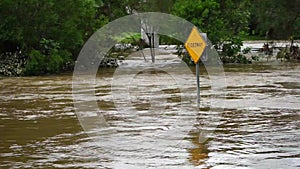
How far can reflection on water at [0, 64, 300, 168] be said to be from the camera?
31.7 feet

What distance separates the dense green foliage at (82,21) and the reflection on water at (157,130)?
8.29 m

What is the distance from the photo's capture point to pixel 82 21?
103 feet

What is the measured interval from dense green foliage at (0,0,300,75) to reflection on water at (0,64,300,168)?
829 cm

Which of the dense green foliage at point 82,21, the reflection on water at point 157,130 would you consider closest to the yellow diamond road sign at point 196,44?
the reflection on water at point 157,130

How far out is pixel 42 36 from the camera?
30.3 m

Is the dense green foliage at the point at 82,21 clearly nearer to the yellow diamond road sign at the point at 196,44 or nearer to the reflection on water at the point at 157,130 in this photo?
the reflection on water at the point at 157,130

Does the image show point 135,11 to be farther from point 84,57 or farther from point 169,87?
point 169,87

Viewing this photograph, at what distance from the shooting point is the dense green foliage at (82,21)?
29312 millimetres

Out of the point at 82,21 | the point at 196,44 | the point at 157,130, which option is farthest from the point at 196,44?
the point at 82,21

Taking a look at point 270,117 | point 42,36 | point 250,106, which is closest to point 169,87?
point 250,106

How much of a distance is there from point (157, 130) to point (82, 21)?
1959cm

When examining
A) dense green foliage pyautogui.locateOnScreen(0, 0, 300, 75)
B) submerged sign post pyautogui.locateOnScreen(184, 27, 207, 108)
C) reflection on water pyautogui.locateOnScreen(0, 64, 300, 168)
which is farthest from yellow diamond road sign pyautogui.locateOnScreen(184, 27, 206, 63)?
dense green foliage pyautogui.locateOnScreen(0, 0, 300, 75)

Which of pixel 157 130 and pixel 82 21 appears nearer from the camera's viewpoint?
pixel 157 130

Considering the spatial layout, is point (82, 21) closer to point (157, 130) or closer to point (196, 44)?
point (196, 44)
